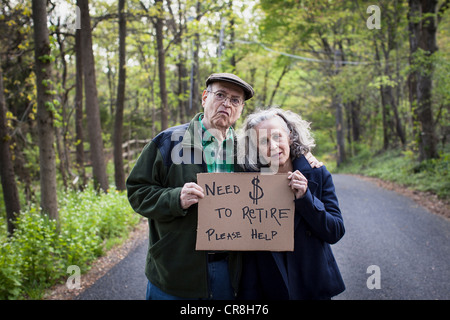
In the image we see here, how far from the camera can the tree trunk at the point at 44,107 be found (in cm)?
482

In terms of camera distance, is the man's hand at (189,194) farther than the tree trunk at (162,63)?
No

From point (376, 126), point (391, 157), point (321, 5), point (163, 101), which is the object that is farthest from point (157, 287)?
point (376, 126)

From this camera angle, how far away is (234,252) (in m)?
2.02

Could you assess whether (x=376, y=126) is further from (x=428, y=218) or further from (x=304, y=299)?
(x=304, y=299)

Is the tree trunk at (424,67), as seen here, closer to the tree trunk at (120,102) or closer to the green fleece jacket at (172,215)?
the tree trunk at (120,102)

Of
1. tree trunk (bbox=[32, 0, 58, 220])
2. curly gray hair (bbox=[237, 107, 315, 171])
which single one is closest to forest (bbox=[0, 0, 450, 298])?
tree trunk (bbox=[32, 0, 58, 220])

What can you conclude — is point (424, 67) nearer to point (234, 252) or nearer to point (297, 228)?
point (297, 228)

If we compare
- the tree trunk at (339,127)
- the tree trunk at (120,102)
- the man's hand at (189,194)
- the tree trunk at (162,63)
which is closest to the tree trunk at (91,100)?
the tree trunk at (120,102)

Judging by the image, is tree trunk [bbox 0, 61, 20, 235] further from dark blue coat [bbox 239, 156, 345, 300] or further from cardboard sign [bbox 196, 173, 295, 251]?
dark blue coat [bbox 239, 156, 345, 300]

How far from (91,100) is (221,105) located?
7.49m

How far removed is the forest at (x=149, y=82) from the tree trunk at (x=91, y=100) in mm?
27

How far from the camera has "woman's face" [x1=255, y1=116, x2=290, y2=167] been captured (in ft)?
6.54

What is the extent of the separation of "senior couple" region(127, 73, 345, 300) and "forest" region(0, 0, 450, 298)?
1663 millimetres

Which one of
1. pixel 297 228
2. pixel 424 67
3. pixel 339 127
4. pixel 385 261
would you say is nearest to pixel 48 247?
pixel 297 228
